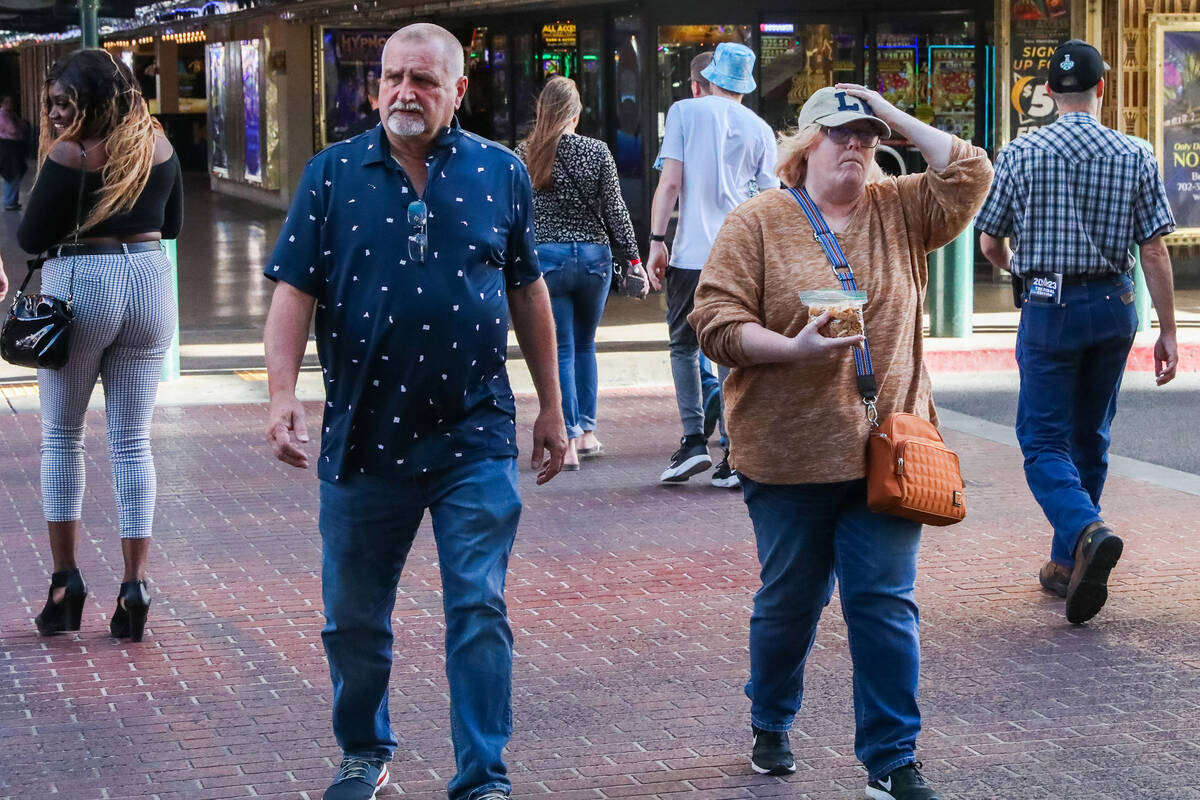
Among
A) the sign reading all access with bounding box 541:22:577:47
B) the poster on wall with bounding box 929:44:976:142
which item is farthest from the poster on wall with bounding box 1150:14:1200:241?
the sign reading all access with bounding box 541:22:577:47

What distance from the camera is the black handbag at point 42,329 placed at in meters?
5.48

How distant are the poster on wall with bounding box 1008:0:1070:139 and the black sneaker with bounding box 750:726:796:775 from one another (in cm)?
1266

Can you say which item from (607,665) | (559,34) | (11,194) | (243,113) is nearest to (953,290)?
(607,665)

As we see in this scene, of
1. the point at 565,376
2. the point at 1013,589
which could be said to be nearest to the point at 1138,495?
the point at 1013,589

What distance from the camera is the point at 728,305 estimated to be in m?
4.22

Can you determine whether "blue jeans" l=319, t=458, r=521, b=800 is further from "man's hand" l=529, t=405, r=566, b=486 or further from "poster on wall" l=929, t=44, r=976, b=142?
"poster on wall" l=929, t=44, r=976, b=142

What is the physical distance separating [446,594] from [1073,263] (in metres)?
2.85

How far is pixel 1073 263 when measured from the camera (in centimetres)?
597

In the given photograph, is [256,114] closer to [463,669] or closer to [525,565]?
[525,565]

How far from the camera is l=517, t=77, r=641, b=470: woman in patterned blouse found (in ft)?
27.0

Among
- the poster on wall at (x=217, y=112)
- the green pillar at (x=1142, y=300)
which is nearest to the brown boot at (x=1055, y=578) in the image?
the green pillar at (x=1142, y=300)

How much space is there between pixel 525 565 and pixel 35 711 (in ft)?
7.31

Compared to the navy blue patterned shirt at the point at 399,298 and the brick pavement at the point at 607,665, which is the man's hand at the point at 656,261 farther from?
the navy blue patterned shirt at the point at 399,298

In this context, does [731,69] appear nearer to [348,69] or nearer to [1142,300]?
[1142,300]
